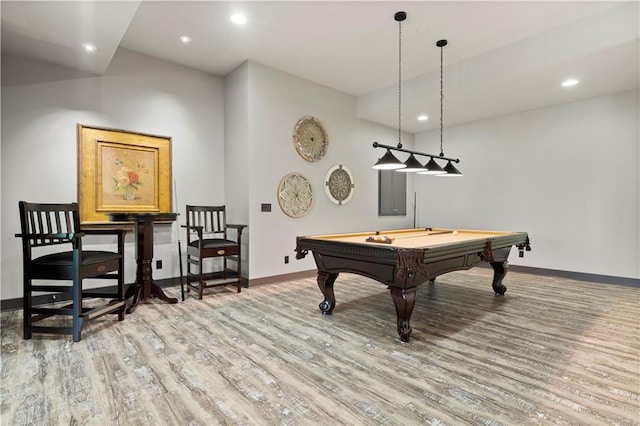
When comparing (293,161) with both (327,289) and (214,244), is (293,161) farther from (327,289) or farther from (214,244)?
(327,289)

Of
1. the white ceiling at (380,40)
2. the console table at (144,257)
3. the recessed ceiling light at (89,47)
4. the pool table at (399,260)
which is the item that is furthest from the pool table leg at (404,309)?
the recessed ceiling light at (89,47)

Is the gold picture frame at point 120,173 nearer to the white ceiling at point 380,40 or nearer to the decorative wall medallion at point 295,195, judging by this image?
the white ceiling at point 380,40

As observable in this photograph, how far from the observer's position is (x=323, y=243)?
2949mm

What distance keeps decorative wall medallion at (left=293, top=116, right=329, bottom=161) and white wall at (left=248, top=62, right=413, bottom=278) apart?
9 centimetres

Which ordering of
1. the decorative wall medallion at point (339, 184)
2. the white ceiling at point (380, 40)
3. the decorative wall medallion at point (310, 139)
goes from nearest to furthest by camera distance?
the white ceiling at point (380, 40), the decorative wall medallion at point (310, 139), the decorative wall medallion at point (339, 184)

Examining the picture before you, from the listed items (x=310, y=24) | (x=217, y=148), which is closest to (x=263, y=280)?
(x=217, y=148)

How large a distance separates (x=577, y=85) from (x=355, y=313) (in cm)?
419

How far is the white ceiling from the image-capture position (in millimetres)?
2938

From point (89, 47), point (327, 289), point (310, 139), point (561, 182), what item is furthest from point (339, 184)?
point (89, 47)

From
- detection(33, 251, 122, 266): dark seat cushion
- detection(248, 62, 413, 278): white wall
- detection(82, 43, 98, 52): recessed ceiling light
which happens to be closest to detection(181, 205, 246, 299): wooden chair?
detection(248, 62, 413, 278): white wall

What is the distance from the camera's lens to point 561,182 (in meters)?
5.01

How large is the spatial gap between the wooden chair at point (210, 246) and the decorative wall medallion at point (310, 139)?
1508 millimetres

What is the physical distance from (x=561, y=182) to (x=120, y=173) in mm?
6392

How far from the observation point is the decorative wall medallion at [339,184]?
523 cm
